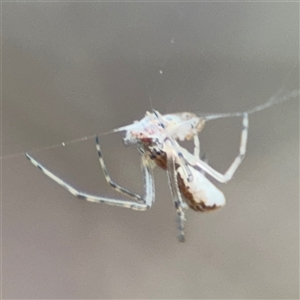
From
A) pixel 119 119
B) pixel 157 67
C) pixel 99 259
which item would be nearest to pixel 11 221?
pixel 99 259

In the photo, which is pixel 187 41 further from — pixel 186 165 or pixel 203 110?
pixel 186 165

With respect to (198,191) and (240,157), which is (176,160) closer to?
(198,191)

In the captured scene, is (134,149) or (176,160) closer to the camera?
(176,160)

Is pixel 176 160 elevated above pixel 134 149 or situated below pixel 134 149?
below

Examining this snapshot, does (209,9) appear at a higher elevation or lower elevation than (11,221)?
higher

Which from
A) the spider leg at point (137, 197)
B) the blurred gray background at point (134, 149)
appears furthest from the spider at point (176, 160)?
the blurred gray background at point (134, 149)

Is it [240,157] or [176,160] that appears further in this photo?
[240,157]

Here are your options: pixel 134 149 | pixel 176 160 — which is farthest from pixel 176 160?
pixel 134 149

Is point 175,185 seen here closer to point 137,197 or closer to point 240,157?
point 137,197

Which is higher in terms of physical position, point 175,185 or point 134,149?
point 134,149
